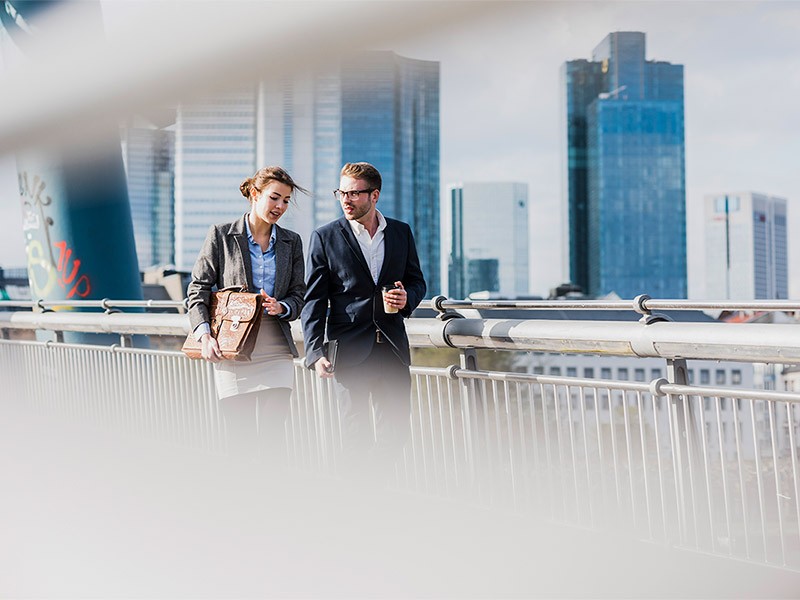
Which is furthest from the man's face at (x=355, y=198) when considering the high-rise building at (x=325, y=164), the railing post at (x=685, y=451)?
the high-rise building at (x=325, y=164)

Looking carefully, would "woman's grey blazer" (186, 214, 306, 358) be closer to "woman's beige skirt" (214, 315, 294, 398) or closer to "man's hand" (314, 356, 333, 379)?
"woman's beige skirt" (214, 315, 294, 398)

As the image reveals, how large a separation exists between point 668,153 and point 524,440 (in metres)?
192

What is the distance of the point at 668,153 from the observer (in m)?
187

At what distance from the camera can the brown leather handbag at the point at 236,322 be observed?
4.18m

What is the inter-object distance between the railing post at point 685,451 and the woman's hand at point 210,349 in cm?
190

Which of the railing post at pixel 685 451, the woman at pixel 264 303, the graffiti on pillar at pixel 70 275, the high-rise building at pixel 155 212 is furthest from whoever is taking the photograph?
the high-rise building at pixel 155 212

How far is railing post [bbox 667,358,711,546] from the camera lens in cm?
376

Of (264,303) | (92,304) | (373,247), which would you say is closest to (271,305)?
(264,303)

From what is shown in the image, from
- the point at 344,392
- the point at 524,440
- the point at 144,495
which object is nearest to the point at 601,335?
the point at 524,440

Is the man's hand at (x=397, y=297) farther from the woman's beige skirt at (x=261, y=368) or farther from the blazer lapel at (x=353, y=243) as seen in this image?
the woman's beige skirt at (x=261, y=368)

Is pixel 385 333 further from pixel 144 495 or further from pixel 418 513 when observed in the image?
pixel 144 495

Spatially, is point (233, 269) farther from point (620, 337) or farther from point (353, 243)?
point (620, 337)

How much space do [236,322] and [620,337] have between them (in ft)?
5.31

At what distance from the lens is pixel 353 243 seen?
423cm
